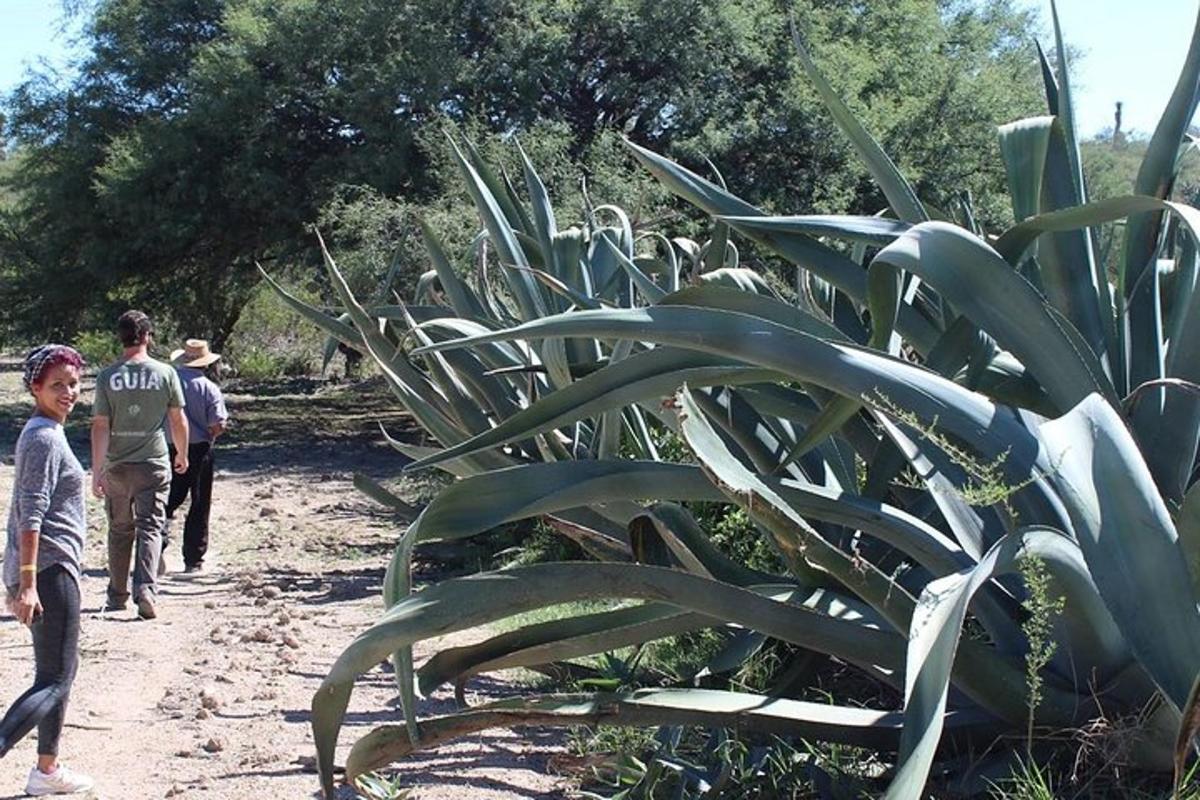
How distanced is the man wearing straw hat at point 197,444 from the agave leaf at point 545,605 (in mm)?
6840

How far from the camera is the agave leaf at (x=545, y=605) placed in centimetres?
321

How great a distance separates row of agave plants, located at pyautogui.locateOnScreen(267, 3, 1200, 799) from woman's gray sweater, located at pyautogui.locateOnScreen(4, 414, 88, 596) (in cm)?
204

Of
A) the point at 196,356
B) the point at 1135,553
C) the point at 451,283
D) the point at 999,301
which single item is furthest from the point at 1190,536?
the point at 196,356

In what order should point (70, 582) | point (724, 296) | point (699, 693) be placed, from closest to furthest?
point (724, 296) → point (699, 693) → point (70, 582)

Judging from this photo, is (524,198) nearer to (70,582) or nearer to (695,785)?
(70,582)

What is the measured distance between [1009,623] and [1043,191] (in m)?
1.32

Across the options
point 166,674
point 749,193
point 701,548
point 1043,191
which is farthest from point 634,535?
point 749,193

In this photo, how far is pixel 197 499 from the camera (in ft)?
32.7

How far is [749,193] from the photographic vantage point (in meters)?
18.0

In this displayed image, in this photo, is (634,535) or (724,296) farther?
(634,535)

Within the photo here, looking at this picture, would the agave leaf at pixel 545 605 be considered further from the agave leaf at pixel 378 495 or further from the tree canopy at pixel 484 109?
the tree canopy at pixel 484 109

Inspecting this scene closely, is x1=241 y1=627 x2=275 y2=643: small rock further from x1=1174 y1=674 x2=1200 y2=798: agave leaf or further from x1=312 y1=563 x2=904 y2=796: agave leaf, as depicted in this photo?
x1=1174 y1=674 x2=1200 y2=798: agave leaf

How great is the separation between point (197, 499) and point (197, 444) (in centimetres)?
39

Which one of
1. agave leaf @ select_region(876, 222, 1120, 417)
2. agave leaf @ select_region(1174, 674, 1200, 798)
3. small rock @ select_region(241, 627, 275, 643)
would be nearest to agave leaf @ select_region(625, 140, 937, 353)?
agave leaf @ select_region(876, 222, 1120, 417)
